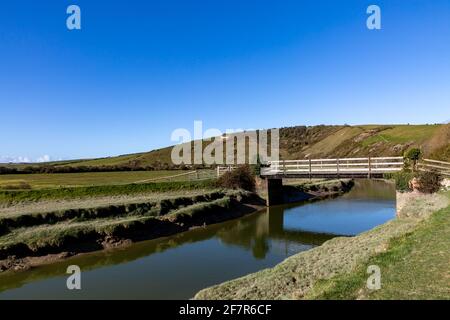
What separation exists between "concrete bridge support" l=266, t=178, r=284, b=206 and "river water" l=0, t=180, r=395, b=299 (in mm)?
5993

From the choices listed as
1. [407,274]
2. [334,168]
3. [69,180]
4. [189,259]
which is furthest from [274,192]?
[407,274]

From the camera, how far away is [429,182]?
79.9ft

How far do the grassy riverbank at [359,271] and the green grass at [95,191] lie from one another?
24.0 m

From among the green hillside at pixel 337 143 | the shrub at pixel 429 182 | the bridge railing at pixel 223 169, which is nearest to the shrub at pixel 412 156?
the shrub at pixel 429 182

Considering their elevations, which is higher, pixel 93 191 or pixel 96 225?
pixel 93 191

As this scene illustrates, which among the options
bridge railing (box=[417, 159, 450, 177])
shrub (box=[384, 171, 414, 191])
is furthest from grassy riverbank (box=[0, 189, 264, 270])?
bridge railing (box=[417, 159, 450, 177])

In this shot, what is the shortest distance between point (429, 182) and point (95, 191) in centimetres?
2835

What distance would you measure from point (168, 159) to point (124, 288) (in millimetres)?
93449

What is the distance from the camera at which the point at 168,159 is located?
109 m

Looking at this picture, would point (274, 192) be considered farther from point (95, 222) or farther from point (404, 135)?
point (404, 135)

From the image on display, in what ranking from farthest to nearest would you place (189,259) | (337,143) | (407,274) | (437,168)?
1. (337,143)
2. (437,168)
3. (189,259)
4. (407,274)

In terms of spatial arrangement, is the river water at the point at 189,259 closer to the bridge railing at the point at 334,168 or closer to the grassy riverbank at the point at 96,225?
the grassy riverbank at the point at 96,225

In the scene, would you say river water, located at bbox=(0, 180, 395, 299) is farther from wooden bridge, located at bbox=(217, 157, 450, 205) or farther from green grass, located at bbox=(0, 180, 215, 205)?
green grass, located at bbox=(0, 180, 215, 205)
